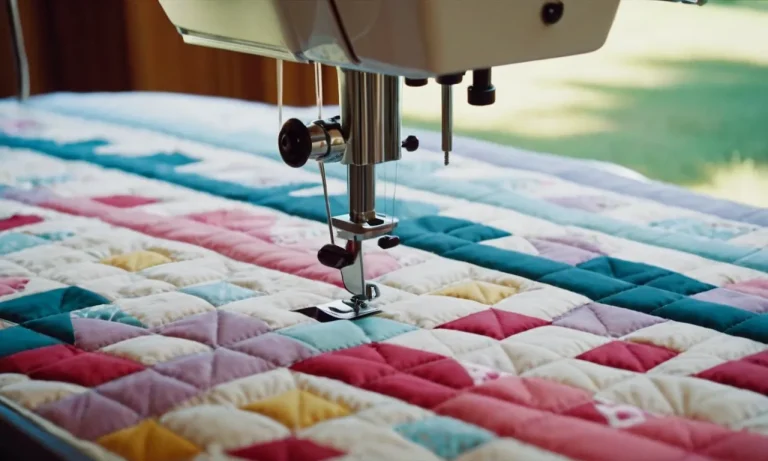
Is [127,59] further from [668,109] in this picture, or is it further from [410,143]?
[668,109]

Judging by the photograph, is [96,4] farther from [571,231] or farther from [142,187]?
[571,231]

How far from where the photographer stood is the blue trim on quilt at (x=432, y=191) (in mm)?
1442

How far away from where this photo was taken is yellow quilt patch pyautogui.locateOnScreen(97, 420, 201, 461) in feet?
2.90

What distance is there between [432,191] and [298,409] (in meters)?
0.85

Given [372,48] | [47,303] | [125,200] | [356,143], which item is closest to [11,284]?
[47,303]

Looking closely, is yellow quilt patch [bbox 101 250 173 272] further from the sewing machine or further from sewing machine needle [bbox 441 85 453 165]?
sewing machine needle [bbox 441 85 453 165]

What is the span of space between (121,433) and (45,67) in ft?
7.43

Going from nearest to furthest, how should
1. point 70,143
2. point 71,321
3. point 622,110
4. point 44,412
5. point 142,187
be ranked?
point 44,412 < point 71,321 < point 142,187 < point 70,143 < point 622,110

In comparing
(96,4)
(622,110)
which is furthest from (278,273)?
(622,110)

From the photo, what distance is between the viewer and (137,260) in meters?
1.41

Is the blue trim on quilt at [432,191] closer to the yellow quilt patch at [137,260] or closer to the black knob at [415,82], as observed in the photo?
the yellow quilt patch at [137,260]

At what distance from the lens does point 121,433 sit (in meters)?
0.92

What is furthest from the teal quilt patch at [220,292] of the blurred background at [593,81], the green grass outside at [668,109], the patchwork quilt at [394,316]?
the green grass outside at [668,109]

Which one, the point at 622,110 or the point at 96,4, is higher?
the point at 96,4
